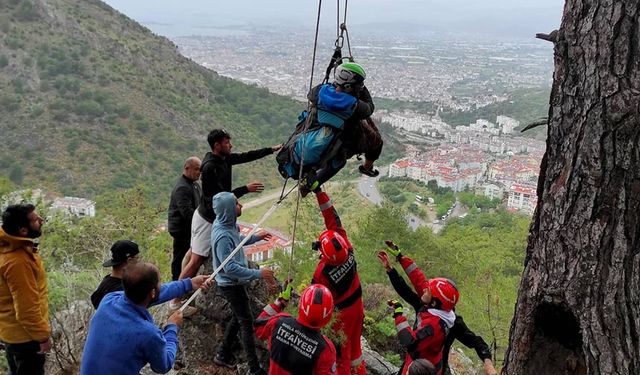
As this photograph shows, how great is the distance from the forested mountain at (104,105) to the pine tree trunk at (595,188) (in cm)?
3128

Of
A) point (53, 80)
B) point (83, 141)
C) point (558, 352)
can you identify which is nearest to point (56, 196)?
point (83, 141)

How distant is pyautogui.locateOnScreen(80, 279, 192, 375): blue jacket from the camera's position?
2.57 m

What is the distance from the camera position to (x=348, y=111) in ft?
12.8

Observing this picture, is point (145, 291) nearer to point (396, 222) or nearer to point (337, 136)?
point (337, 136)

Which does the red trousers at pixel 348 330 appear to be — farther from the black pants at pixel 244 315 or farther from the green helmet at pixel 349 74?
the green helmet at pixel 349 74

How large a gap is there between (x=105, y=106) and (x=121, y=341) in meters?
40.6

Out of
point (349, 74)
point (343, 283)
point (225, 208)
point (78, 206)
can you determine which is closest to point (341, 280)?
point (343, 283)

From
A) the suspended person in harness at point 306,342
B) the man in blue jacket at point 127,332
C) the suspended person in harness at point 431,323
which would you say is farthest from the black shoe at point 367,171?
the man in blue jacket at point 127,332

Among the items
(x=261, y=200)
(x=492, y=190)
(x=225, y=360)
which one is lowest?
(x=492, y=190)

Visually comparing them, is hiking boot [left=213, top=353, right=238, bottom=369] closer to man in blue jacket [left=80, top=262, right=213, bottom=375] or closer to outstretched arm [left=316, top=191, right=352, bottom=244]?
outstretched arm [left=316, top=191, right=352, bottom=244]

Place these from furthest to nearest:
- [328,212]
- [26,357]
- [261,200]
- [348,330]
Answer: [261,200], [328,212], [348,330], [26,357]

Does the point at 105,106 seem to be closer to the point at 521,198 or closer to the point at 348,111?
the point at 521,198

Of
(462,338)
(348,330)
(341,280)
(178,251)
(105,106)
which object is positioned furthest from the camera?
(105,106)

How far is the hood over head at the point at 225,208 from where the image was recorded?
3898 mm
